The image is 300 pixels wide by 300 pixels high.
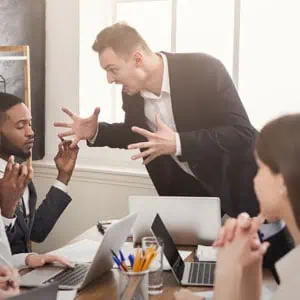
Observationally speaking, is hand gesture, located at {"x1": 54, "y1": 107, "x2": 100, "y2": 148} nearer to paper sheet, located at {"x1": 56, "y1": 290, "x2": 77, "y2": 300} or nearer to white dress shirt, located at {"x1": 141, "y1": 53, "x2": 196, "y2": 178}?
white dress shirt, located at {"x1": 141, "y1": 53, "x2": 196, "y2": 178}

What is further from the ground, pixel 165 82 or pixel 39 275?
pixel 165 82

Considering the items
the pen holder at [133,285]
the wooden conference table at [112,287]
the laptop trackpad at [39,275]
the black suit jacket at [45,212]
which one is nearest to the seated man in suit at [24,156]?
the black suit jacket at [45,212]

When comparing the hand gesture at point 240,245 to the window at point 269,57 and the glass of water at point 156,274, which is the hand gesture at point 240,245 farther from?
the window at point 269,57

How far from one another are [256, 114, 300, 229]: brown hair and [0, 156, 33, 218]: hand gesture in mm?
1034

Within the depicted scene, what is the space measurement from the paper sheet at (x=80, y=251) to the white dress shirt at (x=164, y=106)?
58 centimetres

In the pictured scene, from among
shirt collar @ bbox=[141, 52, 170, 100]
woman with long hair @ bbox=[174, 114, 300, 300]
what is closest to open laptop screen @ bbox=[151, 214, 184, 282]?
woman with long hair @ bbox=[174, 114, 300, 300]

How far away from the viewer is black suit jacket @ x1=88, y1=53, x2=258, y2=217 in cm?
226

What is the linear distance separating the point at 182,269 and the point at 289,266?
586 mm

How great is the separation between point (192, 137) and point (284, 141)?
39.5 inches

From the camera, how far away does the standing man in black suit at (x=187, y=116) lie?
2.25m

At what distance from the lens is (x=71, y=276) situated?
5.33ft

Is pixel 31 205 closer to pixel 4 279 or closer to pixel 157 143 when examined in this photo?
pixel 157 143

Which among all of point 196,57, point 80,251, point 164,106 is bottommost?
point 80,251

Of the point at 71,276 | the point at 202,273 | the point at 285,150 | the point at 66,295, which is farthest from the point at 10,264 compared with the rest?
the point at 285,150
